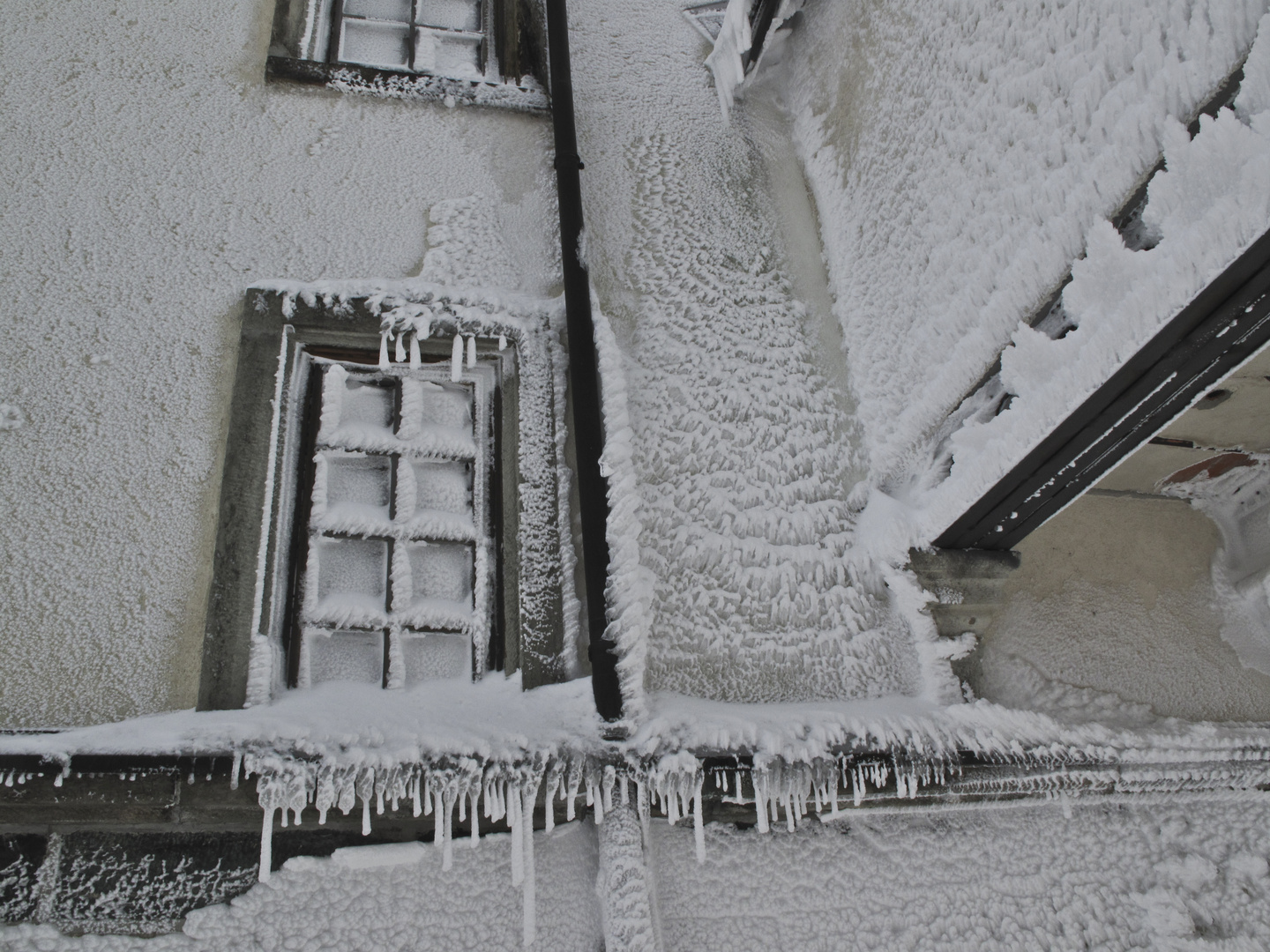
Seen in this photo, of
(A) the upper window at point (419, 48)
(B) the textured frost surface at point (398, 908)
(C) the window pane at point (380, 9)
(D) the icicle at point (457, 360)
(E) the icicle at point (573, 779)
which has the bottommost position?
(B) the textured frost surface at point (398, 908)

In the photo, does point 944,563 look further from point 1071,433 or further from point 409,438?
point 409,438

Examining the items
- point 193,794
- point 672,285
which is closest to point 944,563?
point 672,285

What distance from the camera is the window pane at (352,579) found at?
6.37ft

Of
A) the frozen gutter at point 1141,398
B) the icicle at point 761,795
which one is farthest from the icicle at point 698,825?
the frozen gutter at point 1141,398

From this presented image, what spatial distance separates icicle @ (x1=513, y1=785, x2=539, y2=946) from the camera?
63.1 inches

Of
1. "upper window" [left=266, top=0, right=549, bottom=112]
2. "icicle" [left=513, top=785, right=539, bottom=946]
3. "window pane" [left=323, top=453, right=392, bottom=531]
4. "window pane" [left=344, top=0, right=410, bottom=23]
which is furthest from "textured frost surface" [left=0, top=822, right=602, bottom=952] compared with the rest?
"window pane" [left=344, top=0, right=410, bottom=23]

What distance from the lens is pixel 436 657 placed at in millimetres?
1980

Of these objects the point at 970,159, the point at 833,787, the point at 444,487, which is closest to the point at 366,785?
the point at 444,487

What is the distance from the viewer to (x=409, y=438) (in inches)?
84.7

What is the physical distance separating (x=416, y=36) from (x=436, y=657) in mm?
2549

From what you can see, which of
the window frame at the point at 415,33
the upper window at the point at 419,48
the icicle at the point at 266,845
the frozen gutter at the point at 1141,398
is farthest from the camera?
the window frame at the point at 415,33

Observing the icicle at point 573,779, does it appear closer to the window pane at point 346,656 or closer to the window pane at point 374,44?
the window pane at point 346,656

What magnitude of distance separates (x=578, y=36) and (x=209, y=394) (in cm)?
222

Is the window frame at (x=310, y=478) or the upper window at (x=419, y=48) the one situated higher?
the upper window at (x=419, y=48)
